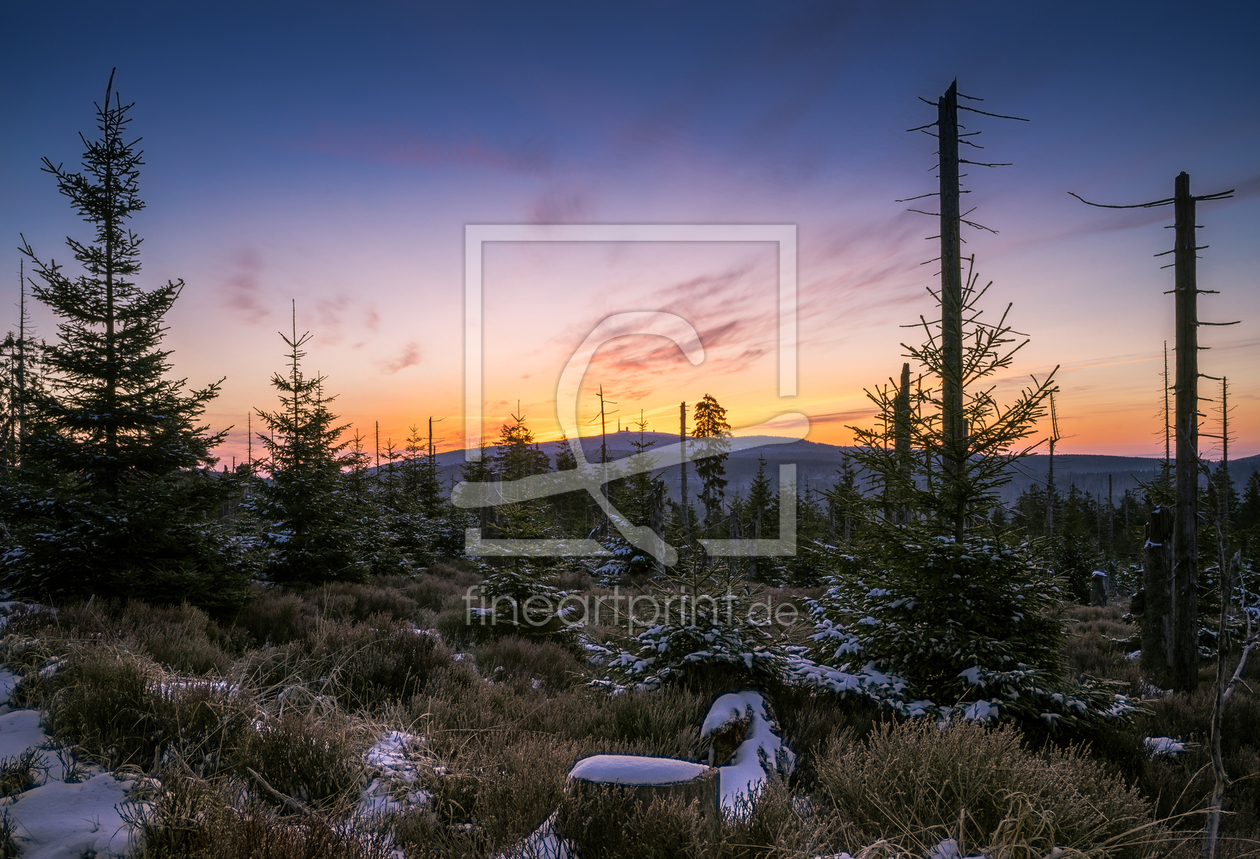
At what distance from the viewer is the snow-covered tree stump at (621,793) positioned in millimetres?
2625

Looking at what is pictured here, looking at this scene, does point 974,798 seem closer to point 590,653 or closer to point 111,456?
point 590,653

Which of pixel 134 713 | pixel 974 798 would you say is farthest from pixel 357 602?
pixel 974 798

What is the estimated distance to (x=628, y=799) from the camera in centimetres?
274

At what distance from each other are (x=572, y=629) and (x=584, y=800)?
7.02m

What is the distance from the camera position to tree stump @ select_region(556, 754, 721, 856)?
2.56 m

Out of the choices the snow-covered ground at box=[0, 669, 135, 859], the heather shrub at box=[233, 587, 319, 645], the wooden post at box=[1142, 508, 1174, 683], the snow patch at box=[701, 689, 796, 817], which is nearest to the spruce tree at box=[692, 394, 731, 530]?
the wooden post at box=[1142, 508, 1174, 683]

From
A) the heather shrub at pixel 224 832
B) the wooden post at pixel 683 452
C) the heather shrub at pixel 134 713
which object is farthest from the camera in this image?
the wooden post at pixel 683 452

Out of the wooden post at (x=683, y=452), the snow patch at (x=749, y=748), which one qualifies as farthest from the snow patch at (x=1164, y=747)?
the wooden post at (x=683, y=452)

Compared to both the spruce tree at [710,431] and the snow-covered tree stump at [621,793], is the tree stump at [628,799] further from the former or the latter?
the spruce tree at [710,431]

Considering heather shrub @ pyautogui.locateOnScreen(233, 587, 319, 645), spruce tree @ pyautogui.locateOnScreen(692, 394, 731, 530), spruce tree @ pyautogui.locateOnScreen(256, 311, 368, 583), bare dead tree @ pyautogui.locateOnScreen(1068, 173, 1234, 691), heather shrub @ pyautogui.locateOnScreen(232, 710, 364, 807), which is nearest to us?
heather shrub @ pyautogui.locateOnScreen(232, 710, 364, 807)

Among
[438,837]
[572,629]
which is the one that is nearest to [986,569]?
[438,837]

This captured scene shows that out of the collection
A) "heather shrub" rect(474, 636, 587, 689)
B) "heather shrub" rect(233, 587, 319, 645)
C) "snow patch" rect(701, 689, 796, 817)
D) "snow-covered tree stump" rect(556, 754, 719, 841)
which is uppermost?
"snow-covered tree stump" rect(556, 754, 719, 841)

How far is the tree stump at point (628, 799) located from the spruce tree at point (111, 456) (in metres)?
7.56

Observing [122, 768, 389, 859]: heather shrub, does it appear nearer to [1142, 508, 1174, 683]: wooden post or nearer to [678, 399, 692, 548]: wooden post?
[1142, 508, 1174, 683]: wooden post
